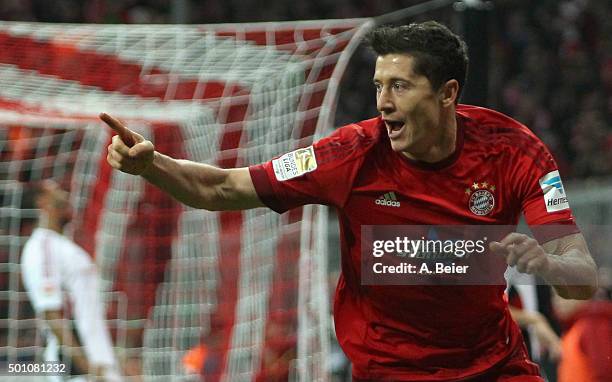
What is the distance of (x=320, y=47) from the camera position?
5.88 m

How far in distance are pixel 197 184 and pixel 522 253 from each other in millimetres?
1066

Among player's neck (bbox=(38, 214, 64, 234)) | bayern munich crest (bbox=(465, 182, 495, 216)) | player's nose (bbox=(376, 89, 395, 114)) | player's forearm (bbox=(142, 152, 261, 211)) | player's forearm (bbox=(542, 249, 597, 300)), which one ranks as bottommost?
player's forearm (bbox=(542, 249, 597, 300))

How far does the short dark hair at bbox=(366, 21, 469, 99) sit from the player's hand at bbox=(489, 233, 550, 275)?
74 cm

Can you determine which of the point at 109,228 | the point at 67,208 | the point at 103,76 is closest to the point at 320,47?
the point at 103,76

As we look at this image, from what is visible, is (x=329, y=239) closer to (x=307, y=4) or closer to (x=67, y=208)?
(x=67, y=208)

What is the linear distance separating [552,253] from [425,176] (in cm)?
45

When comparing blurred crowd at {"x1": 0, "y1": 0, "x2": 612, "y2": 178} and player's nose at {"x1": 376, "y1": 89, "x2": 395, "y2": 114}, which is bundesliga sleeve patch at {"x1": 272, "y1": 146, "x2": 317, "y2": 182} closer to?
player's nose at {"x1": 376, "y1": 89, "x2": 395, "y2": 114}

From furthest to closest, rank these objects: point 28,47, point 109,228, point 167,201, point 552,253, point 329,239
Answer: point 329,239, point 167,201, point 109,228, point 28,47, point 552,253

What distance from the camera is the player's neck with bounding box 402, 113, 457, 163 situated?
3365mm

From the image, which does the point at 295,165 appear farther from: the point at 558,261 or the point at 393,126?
the point at 558,261

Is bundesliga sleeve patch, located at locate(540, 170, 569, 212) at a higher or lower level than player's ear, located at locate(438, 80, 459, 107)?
lower

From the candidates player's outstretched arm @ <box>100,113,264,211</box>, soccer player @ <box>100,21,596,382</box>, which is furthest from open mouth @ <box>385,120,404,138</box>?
player's outstretched arm @ <box>100,113,264,211</box>

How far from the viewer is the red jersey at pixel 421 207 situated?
10.8 feet

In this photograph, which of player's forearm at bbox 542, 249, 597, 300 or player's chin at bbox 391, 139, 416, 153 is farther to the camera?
player's chin at bbox 391, 139, 416, 153
